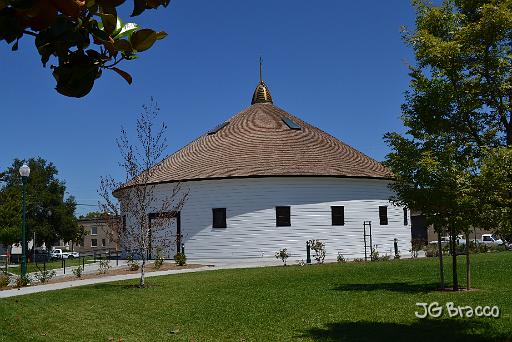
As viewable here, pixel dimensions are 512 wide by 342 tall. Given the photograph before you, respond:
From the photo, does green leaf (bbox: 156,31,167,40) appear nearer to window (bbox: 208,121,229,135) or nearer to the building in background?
the building in background

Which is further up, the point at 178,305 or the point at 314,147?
the point at 314,147

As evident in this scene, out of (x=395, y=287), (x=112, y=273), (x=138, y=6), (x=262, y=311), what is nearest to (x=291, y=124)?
(x=112, y=273)

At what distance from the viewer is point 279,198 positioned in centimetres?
3319

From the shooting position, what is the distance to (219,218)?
3344 centimetres

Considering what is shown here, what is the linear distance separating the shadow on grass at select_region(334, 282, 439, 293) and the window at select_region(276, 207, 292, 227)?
52.0 feet

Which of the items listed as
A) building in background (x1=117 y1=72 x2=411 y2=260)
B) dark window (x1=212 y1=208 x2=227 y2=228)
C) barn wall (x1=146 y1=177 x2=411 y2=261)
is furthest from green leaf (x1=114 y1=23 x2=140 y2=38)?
dark window (x1=212 y1=208 x2=227 y2=228)

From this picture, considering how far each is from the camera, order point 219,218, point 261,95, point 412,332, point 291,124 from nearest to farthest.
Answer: point 412,332 < point 219,218 < point 291,124 < point 261,95

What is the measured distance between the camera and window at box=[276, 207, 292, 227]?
1293 inches

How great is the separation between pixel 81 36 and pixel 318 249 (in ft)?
95.7

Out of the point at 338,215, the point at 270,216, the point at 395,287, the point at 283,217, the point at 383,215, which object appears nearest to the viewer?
the point at 395,287

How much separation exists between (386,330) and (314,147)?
28092mm

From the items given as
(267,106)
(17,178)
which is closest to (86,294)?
(267,106)

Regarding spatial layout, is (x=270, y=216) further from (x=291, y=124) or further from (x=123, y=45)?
(x=123, y=45)

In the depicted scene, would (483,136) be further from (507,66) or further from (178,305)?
(178,305)
